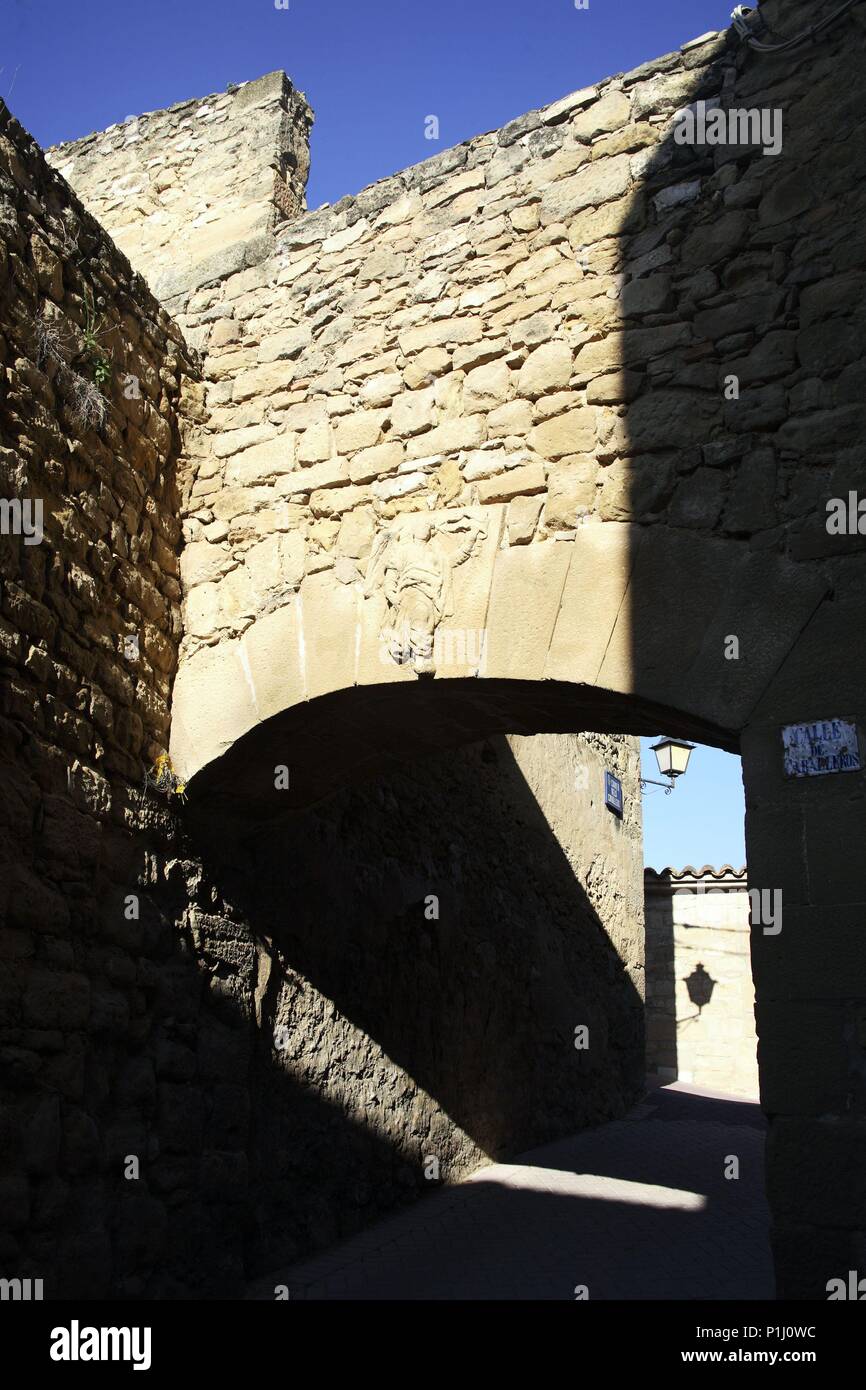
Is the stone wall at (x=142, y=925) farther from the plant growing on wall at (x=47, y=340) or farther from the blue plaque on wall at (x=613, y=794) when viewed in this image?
the blue plaque on wall at (x=613, y=794)

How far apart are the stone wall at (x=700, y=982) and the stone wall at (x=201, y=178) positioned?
385 inches

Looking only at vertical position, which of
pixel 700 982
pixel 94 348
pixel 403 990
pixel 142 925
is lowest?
pixel 700 982

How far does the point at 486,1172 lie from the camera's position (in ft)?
20.2

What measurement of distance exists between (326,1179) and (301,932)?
1063 millimetres

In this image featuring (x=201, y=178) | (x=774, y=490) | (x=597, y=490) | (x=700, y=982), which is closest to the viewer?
(x=774, y=490)

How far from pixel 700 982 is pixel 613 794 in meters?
3.68

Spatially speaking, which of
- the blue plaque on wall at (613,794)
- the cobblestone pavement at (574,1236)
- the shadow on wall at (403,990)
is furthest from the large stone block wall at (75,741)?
the blue plaque on wall at (613,794)

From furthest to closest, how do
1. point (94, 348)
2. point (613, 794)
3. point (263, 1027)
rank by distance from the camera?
point (613, 794), point (263, 1027), point (94, 348)

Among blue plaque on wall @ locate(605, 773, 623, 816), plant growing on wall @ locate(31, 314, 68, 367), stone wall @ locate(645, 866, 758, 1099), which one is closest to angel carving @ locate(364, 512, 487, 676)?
plant growing on wall @ locate(31, 314, 68, 367)

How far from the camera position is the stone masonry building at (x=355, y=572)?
296 centimetres

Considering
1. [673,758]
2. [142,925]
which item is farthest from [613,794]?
[142,925]

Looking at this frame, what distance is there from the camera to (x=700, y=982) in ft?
40.8

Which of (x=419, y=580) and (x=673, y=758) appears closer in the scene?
(x=419, y=580)

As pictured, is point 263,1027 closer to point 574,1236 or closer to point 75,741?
point 75,741
